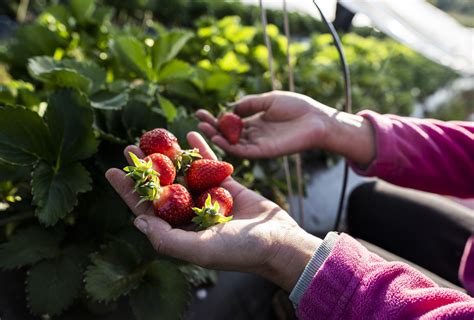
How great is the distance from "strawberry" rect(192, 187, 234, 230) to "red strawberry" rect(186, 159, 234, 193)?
3 cm

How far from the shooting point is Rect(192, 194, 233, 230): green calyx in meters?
0.73

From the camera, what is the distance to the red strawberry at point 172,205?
73 cm

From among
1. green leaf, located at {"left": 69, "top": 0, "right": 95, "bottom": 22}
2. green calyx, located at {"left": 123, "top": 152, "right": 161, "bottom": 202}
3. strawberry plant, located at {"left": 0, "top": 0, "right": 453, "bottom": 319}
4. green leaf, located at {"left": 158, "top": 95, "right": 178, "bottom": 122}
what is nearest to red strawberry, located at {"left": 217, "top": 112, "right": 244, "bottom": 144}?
strawberry plant, located at {"left": 0, "top": 0, "right": 453, "bottom": 319}

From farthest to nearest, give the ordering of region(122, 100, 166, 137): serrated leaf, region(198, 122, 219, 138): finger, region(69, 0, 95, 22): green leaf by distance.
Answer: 1. region(69, 0, 95, 22): green leaf
2. region(198, 122, 219, 138): finger
3. region(122, 100, 166, 137): serrated leaf

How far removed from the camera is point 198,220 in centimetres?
74

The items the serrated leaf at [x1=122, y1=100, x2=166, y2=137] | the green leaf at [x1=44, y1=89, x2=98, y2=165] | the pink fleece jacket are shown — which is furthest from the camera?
the serrated leaf at [x1=122, y1=100, x2=166, y2=137]

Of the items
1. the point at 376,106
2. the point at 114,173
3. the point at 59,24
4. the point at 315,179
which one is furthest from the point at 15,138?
the point at 376,106

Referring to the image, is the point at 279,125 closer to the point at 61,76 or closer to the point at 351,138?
the point at 351,138

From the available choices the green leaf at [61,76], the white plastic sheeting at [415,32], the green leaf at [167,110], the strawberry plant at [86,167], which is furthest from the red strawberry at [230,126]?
the white plastic sheeting at [415,32]

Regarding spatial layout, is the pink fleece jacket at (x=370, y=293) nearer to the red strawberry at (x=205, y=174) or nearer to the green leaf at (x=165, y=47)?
the red strawberry at (x=205, y=174)

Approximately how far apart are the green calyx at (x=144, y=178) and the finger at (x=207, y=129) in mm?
389

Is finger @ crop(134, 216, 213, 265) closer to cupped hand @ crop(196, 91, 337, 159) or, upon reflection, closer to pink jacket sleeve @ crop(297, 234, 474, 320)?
pink jacket sleeve @ crop(297, 234, 474, 320)

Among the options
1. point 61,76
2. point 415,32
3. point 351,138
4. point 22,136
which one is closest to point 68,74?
point 61,76

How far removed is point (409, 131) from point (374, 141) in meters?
0.10
